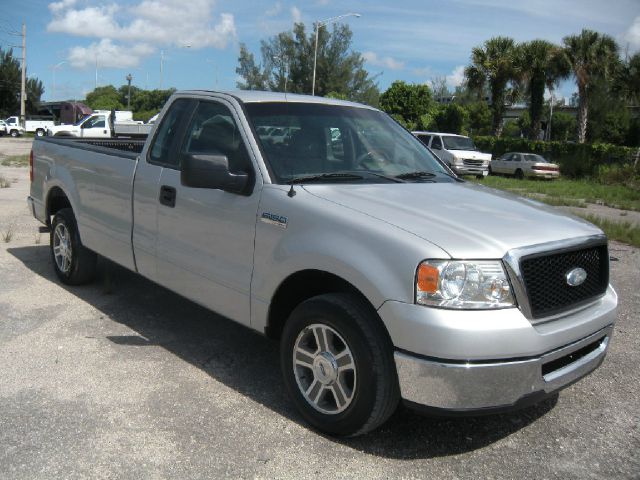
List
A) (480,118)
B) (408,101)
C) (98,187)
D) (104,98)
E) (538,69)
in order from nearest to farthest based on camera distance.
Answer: (98,187)
(538,69)
(408,101)
(480,118)
(104,98)

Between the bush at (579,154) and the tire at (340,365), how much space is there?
98.4ft

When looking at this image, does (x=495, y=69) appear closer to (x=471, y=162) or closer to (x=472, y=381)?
(x=471, y=162)

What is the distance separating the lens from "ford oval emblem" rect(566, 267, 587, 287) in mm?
3256

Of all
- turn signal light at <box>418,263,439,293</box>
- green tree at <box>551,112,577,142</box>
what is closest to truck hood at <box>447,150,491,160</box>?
turn signal light at <box>418,263,439,293</box>

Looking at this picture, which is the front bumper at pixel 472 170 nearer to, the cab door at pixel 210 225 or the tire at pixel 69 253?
the tire at pixel 69 253

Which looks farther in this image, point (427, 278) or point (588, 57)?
point (588, 57)

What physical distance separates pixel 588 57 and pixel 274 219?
36778mm

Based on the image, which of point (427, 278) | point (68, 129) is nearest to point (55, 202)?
point (427, 278)

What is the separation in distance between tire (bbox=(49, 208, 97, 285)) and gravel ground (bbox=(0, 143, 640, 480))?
72cm

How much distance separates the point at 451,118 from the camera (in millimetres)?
45219

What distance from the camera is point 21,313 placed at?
5.30 metres

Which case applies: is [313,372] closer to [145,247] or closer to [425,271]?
[425,271]

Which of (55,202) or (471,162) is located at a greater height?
(471,162)

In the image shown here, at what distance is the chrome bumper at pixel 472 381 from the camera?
288cm
